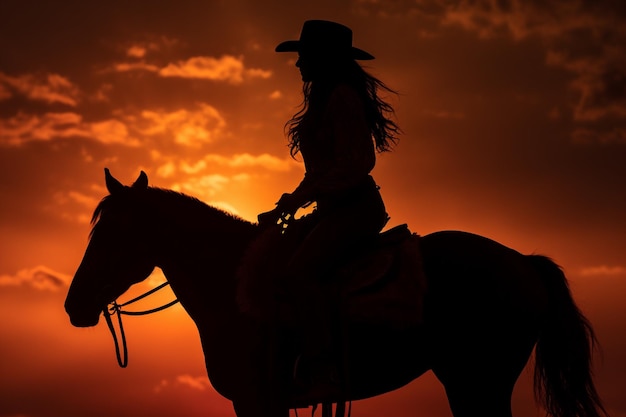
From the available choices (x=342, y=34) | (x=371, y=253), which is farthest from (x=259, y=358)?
(x=342, y=34)

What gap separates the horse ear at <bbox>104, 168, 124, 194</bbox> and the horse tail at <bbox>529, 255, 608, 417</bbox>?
4.93 metres

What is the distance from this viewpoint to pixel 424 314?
8.66 meters

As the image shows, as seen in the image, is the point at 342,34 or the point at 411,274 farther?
the point at 342,34

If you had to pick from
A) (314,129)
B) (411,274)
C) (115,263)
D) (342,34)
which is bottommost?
(411,274)

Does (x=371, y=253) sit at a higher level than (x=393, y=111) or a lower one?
lower

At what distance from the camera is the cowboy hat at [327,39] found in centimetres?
932

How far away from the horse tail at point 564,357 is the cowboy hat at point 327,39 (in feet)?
11.0

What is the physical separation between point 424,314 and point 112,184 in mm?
3893

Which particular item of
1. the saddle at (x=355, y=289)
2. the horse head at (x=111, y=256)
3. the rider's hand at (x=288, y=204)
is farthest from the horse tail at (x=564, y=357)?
the horse head at (x=111, y=256)

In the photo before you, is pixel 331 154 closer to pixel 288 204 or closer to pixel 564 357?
pixel 288 204

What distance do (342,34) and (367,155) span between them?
5.09ft

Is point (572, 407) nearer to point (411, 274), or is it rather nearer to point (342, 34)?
point (411, 274)

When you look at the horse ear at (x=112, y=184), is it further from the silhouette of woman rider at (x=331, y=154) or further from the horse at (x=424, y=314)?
the silhouette of woman rider at (x=331, y=154)

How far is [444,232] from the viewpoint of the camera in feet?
29.4
